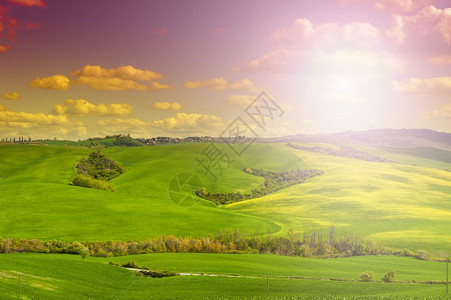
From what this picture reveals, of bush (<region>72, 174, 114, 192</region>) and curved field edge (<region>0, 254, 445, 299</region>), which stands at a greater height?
bush (<region>72, 174, 114, 192</region>)

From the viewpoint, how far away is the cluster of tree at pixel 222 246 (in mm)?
61906

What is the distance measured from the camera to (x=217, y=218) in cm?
9788

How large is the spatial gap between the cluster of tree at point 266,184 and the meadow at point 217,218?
11.6 ft

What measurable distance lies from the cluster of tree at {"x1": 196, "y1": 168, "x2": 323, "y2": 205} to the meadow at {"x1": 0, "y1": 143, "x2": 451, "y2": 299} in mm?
3526

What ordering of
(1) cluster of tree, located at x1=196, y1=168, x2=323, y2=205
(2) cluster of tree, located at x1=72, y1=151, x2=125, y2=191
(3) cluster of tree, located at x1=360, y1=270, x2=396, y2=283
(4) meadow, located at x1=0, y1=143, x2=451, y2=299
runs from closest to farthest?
(4) meadow, located at x1=0, y1=143, x2=451, y2=299, (3) cluster of tree, located at x1=360, y1=270, x2=396, y2=283, (1) cluster of tree, located at x1=196, y1=168, x2=323, y2=205, (2) cluster of tree, located at x1=72, y1=151, x2=125, y2=191

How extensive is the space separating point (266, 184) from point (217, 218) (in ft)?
188

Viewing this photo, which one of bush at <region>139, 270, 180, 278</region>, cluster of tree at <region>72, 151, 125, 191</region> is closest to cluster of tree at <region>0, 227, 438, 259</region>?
bush at <region>139, 270, 180, 278</region>

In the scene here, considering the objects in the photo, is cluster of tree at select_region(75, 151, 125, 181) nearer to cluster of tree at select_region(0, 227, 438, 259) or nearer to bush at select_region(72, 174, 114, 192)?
bush at select_region(72, 174, 114, 192)

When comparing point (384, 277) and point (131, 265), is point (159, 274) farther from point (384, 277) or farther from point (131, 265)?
point (384, 277)

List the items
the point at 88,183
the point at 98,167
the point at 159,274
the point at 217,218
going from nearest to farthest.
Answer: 1. the point at 159,274
2. the point at 217,218
3. the point at 88,183
4. the point at 98,167

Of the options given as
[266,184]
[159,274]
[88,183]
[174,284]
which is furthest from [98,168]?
[174,284]

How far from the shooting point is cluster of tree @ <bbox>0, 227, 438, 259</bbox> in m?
61.9

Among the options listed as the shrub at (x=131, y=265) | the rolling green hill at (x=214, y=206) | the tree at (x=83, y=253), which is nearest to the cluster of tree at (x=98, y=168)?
the rolling green hill at (x=214, y=206)

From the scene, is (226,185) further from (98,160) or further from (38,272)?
(38,272)
